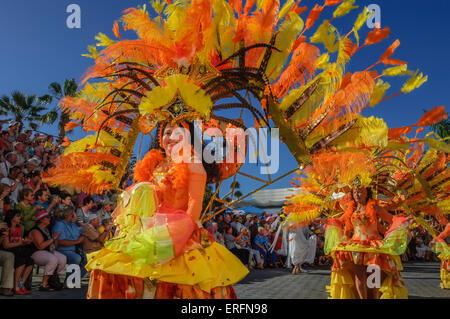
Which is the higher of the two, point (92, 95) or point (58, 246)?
point (92, 95)

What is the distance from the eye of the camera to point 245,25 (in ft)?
10.9

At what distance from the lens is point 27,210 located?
6711 mm

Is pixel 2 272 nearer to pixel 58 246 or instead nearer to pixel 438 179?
pixel 58 246

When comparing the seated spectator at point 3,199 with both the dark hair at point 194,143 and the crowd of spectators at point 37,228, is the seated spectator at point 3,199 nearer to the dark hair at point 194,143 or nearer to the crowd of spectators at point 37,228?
the crowd of spectators at point 37,228

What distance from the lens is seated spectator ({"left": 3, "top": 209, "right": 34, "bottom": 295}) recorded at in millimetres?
6227

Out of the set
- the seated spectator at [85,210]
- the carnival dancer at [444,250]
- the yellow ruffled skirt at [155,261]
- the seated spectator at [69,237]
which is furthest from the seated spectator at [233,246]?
the yellow ruffled skirt at [155,261]

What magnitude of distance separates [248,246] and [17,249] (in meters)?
7.81

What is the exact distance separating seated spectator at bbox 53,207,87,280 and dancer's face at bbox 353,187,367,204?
5131 millimetres

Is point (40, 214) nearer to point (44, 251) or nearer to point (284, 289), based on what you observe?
point (44, 251)

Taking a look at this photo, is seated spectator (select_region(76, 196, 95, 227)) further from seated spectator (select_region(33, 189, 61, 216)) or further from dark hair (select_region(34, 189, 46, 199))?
dark hair (select_region(34, 189, 46, 199))

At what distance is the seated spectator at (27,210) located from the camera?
6.65 meters
